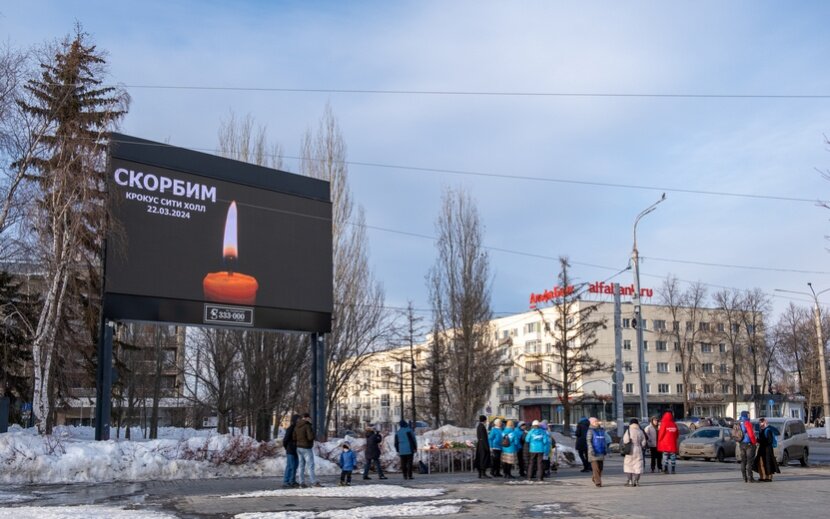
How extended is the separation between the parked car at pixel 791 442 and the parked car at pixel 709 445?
2.50m

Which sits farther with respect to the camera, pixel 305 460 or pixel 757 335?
pixel 757 335

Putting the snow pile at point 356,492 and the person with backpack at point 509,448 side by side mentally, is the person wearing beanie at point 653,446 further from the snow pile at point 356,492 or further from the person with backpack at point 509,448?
the snow pile at point 356,492

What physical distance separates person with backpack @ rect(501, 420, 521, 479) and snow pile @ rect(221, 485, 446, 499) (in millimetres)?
4366

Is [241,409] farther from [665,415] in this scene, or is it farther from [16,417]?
[665,415]

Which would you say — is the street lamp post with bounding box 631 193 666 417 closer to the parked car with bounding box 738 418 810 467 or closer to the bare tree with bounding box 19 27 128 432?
the parked car with bounding box 738 418 810 467

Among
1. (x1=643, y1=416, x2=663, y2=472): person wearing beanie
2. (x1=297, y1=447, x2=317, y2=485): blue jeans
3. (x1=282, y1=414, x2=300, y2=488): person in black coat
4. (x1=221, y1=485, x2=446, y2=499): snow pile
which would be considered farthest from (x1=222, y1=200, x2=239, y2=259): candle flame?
(x1=643, y1=416, x2=663, y2=472): person wearing beanie

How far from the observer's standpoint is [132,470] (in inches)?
792

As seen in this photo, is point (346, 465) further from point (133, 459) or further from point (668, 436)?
point (668, 436)

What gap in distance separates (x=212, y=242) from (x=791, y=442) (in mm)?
21110

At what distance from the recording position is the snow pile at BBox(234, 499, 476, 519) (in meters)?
12.3

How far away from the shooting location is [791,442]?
2670cm

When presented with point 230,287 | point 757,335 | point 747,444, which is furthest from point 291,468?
point 757,335

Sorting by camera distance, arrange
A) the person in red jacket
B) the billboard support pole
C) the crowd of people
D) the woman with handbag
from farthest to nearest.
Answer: the billboard support pole
the person in red jacket
the crowd of people
the woman with handbag

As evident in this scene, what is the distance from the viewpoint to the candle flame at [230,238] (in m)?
25.6
